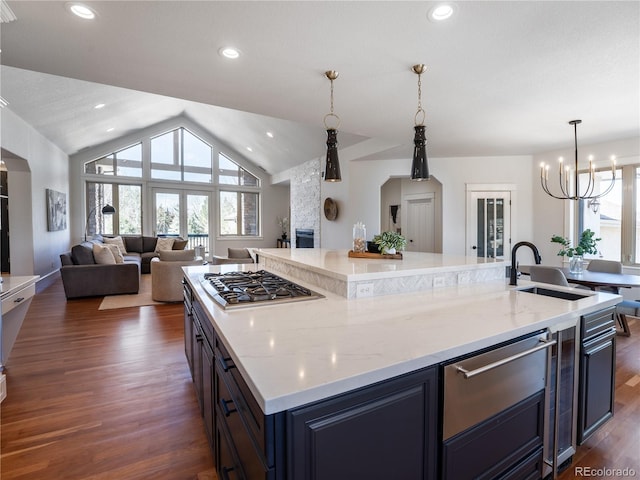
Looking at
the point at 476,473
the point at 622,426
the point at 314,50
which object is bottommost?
the point at 622,426

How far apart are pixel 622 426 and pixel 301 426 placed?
2.39m

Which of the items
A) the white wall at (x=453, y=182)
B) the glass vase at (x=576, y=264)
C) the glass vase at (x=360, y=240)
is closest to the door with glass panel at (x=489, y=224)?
the white wall at (x=453, y=182)

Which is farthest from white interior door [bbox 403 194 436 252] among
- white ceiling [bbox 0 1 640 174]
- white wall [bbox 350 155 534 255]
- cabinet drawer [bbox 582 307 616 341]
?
cabinet drawer [bbox 582 307 616 341]

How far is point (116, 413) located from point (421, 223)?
6.50 metres

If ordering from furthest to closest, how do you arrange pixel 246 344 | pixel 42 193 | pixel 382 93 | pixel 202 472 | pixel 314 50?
pixel 42 193 → pixel 382 93 → pixel 314 50 → pixel 202 472 → pixel 246 344

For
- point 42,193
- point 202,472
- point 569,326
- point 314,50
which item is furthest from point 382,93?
point 42,193

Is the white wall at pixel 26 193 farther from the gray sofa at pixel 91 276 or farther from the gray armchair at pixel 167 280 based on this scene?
the gray armchair at pixel 167 280

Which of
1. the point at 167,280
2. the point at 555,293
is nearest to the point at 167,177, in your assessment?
the point at 167,280

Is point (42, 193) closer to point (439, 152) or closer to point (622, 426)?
point (439, 152)

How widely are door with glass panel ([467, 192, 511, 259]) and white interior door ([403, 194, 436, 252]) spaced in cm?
129

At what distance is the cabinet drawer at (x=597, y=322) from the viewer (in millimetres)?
1584

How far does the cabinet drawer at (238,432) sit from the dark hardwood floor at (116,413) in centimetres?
63

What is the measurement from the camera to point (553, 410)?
1492 mm

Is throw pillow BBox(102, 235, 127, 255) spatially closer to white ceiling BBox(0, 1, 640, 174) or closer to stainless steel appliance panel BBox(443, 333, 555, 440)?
white ceiling BBox(0, 1, 640, 174)
